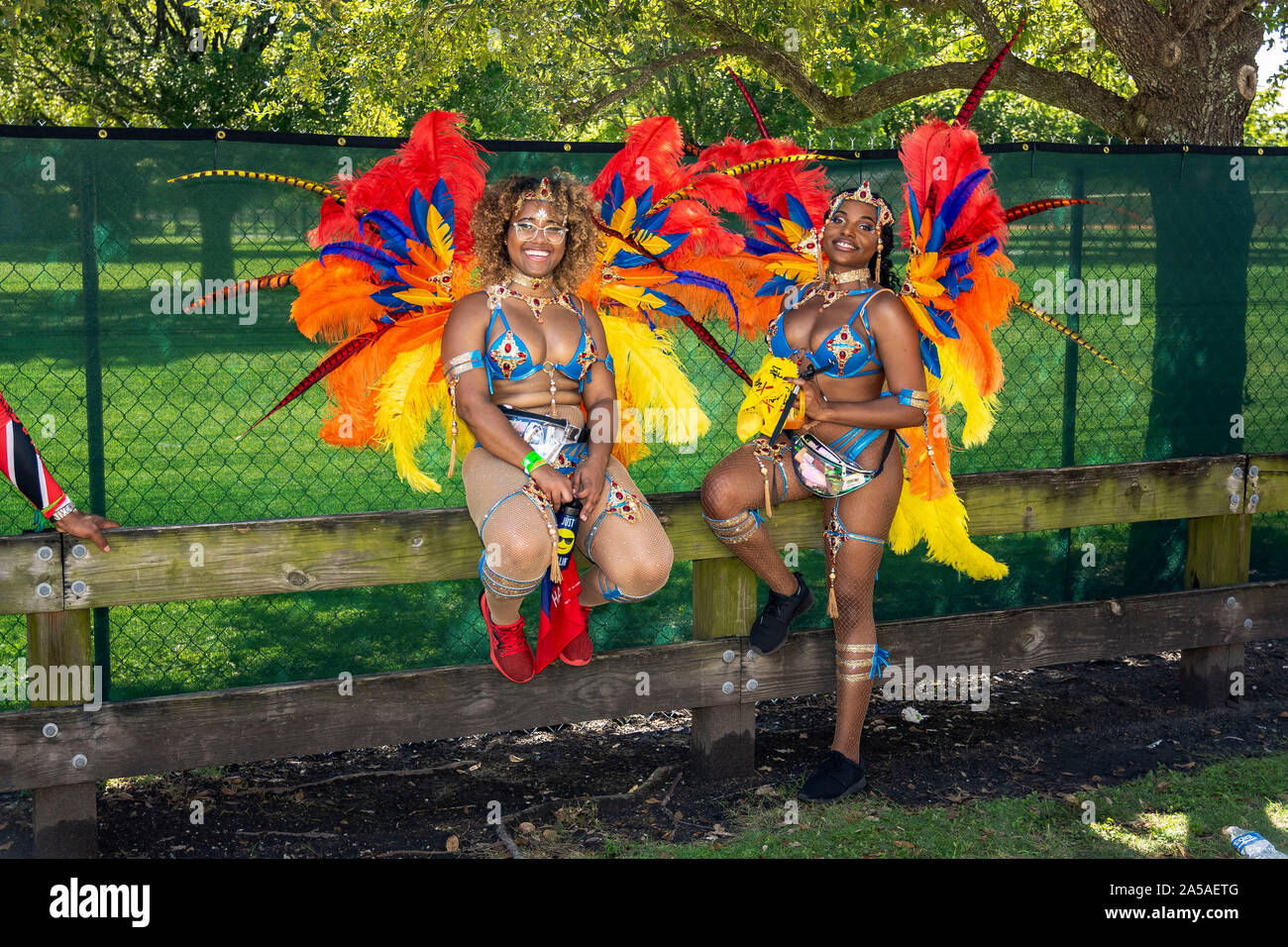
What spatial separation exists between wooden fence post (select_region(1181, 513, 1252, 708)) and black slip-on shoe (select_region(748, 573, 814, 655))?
1900mm

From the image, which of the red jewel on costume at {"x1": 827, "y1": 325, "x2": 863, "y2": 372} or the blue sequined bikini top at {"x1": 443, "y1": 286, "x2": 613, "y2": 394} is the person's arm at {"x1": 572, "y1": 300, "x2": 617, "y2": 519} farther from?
the red jewel on costume at {"x1": 827, "y1": 325, "x2": 863, "y2": 372}

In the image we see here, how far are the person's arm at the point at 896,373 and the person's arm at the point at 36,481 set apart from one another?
7.40 feet

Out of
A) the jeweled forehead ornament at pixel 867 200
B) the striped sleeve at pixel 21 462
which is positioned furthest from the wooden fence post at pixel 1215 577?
the striped sleeve at pixel 21 462

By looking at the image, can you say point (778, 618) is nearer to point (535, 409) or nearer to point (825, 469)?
point (825, 469)

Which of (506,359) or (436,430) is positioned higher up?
(506,359)

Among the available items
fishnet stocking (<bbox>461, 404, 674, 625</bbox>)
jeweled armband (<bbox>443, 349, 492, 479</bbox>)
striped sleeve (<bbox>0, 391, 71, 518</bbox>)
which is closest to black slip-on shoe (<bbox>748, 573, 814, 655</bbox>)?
fishnet stocking (<bbox>461, 404, 674, 625</bbox>)

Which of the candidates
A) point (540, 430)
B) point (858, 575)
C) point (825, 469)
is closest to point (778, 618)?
point (858, 575)

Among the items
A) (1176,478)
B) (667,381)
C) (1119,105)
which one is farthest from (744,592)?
(1119,105)

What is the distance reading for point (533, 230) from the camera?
3.81 m

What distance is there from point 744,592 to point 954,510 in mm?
794

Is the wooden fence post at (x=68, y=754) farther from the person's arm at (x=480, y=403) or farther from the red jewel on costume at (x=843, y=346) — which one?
the red jewel on costume at (x=843, y=346)

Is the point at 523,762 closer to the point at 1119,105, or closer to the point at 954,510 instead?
the point at 954,510

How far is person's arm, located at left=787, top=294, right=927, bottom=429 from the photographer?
156 inches

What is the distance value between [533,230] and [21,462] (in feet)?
5.15
